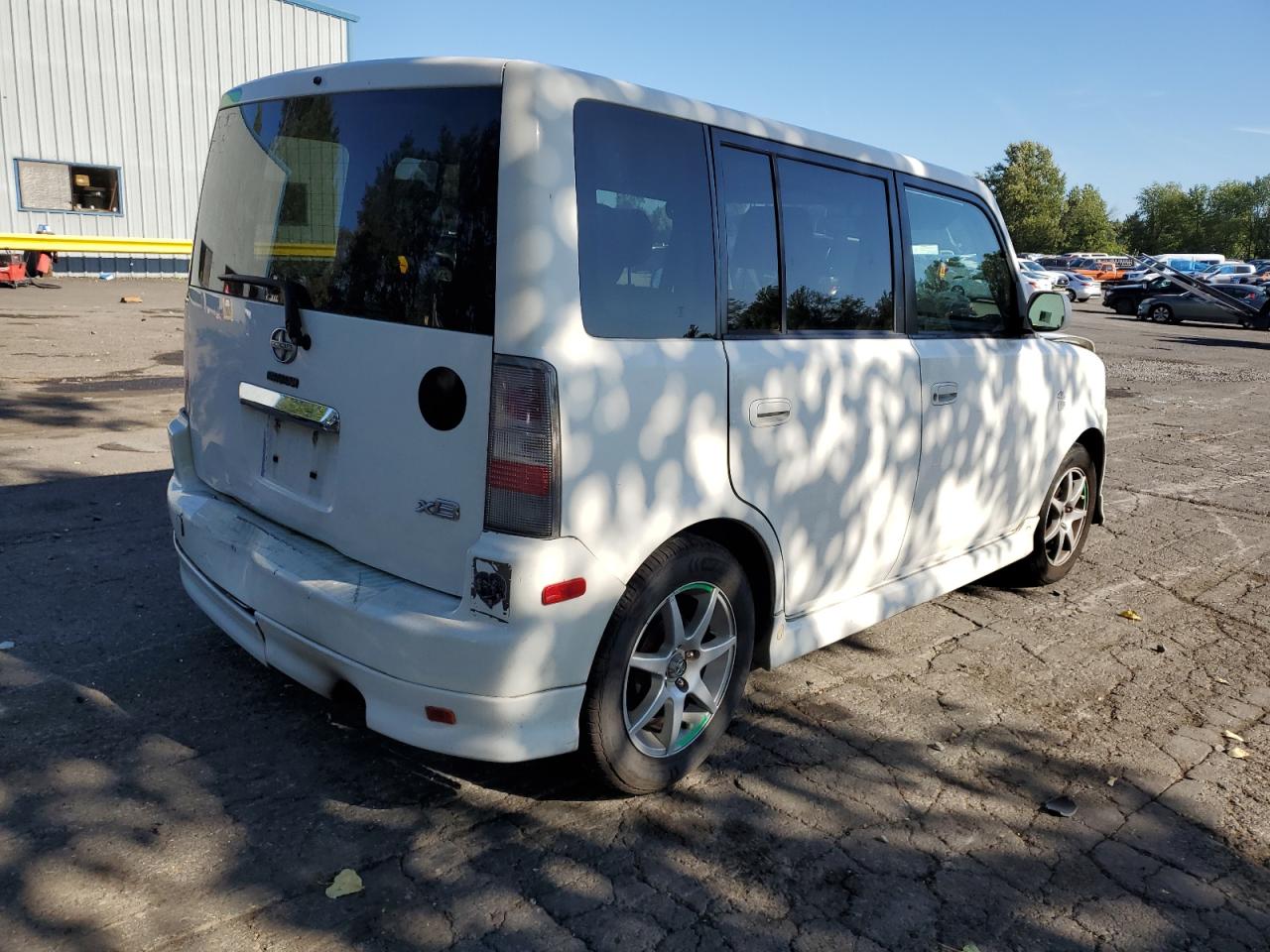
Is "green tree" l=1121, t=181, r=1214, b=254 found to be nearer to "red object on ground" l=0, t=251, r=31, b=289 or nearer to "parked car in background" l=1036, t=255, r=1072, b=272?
"parked car in background" l=1036, t=255, r=1072, b=272

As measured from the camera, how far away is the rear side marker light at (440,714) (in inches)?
110

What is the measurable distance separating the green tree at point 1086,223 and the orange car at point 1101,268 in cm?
4853

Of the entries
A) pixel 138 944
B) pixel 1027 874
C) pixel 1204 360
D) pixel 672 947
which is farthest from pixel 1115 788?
pixel 1204 360

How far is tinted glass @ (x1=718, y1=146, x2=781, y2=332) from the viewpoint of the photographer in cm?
325

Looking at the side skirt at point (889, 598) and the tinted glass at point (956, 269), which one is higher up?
the tinted glass at point (956, 269)

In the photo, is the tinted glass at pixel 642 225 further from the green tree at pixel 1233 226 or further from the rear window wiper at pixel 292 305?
the green tree at pixel 1233 226

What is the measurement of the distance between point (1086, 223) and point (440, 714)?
11060 centimetres

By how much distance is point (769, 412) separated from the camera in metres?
3.30

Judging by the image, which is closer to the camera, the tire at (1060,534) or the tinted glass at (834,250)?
the tinted glass at (834,250)

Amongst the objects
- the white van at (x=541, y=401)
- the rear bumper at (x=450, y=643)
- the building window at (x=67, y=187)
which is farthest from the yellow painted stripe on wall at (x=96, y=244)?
the rear bumper at (x=450, y=643)

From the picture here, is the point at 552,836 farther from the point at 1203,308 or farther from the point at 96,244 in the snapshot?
the point at 1203,308

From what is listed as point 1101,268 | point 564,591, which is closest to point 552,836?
point 564,591

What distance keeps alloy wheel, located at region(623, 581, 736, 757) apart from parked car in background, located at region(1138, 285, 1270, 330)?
99.0 feet

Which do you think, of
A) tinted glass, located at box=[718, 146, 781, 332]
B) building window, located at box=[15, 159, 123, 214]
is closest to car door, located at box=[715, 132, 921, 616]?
tinted glass, located at box=[718, 146, 781, 332]
